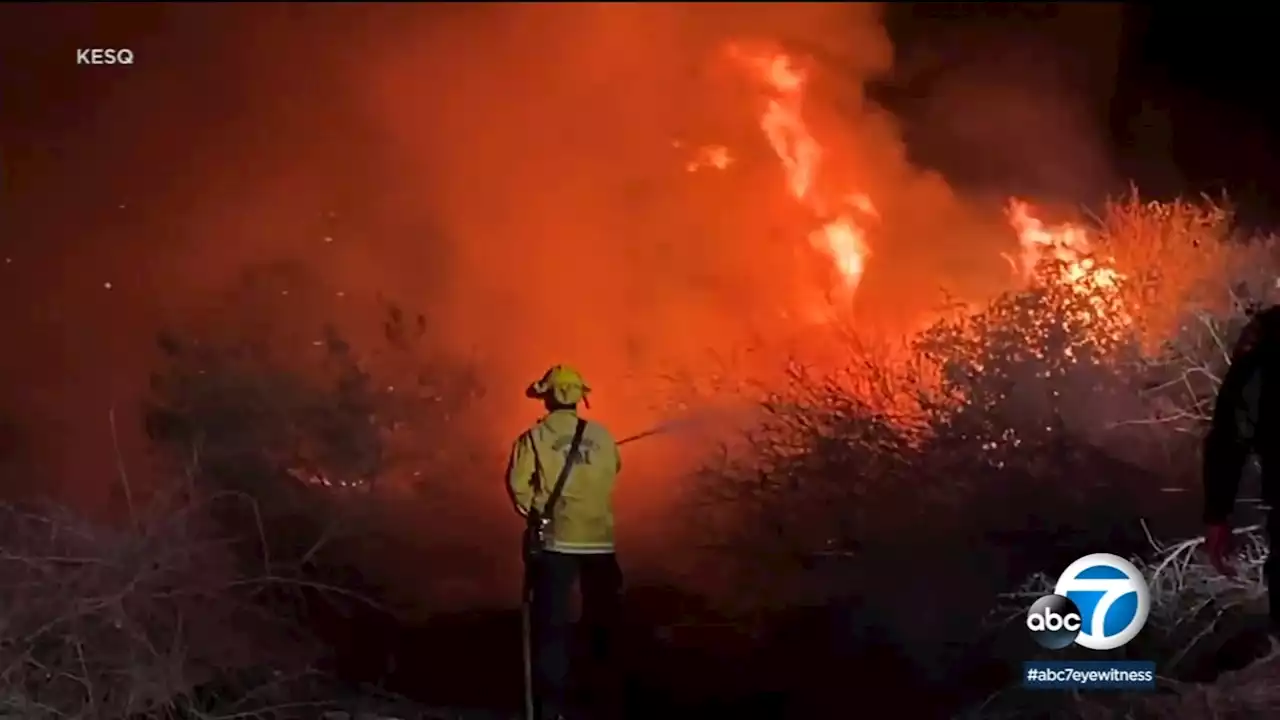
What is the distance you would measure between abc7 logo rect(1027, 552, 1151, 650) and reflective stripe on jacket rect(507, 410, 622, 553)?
1.41ft

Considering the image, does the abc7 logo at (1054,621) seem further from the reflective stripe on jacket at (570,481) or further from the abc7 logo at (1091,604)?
the reflective stripe on jacket at (570,481)

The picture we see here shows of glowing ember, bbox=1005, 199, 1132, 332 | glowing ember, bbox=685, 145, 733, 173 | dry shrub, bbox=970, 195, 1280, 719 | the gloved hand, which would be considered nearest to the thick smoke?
glowing ember, bbox=685, 145, 733, 173

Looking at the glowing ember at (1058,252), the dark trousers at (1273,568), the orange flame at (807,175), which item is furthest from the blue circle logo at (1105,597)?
the orange flame at (807,175)

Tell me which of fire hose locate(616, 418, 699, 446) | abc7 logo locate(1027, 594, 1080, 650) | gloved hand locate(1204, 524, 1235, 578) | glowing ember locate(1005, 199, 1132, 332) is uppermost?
Answer: glowing ember locate(1005, 199, 1132, 332)

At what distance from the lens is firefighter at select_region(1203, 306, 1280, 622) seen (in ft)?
3.80

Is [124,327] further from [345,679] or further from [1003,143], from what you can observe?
[1003,143]

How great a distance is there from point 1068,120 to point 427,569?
30.0 inches

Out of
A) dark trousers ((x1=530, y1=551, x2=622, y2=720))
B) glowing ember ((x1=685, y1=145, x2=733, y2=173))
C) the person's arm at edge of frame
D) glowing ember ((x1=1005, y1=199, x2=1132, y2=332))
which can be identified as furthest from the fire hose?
the person's arm at edge of frame

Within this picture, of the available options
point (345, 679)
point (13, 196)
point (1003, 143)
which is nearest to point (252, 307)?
point (13, 196)

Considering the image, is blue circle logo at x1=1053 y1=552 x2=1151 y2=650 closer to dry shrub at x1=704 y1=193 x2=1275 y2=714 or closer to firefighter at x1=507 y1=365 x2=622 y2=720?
dry shrub at x1=704 y1=193 x2=1275 y2=714

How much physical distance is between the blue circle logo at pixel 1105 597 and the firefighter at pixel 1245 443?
3.3 inches

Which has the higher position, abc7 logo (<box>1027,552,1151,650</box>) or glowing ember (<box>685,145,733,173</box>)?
glowing ember (<box>685,145,733,173</box>)

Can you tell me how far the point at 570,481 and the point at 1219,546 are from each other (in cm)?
64

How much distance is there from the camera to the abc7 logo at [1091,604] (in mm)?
1151
